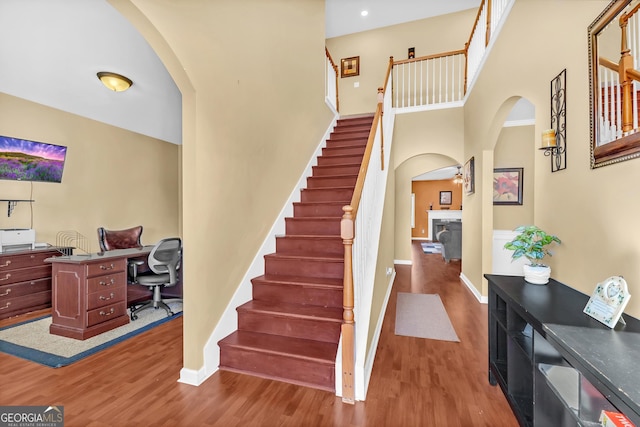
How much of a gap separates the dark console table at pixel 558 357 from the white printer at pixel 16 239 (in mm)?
5420

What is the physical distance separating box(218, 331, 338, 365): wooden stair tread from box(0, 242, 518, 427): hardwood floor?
0.22 meters

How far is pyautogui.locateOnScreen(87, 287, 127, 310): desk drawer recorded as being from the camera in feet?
9.28

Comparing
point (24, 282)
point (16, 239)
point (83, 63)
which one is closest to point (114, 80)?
point (83, 63)

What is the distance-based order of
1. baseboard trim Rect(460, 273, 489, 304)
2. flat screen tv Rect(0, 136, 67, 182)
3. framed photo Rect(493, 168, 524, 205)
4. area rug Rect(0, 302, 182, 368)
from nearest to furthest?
area rug Rect(0, 302, 182, 368) → flat screen tv Rect(0, 136, 67, 182) → baseboard trim Rect(460, 273, 489, 304) → framed photo Rect(493, 168, 524, 205)

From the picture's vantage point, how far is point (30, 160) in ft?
12.9

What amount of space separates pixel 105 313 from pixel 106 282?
1.10ft

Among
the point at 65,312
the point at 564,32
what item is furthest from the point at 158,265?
the point at 564,32

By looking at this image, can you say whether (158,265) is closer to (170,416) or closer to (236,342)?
(236,342)

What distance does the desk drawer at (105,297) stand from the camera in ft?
9.28

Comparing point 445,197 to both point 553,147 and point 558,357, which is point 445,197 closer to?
point 553,147

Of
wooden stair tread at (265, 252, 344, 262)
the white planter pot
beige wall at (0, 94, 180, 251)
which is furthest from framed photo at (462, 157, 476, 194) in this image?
beige wall at (0, 94, 180, 251)

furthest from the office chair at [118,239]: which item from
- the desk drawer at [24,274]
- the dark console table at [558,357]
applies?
the dark console table at [558,357]

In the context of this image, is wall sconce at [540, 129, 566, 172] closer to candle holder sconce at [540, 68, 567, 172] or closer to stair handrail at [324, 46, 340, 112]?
candle holder sconce at [540, 68, 567, 172]

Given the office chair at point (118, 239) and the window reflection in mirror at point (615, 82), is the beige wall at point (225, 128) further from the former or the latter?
the window reflection in mirror at point (615, 82)
